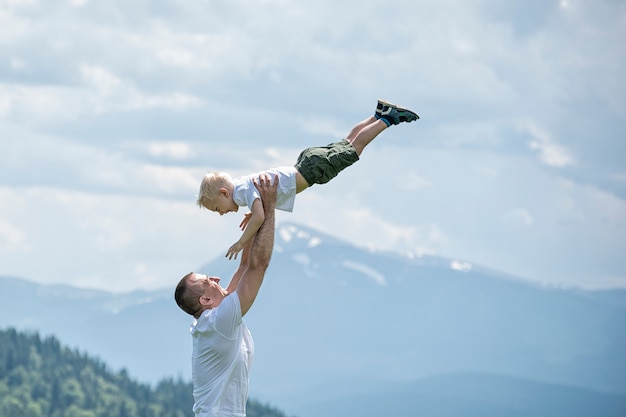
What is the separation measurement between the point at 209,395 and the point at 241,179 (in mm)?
2110

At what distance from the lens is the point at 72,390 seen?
608ft

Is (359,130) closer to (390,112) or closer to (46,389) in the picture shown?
A: (390,112)

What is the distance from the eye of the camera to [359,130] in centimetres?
1382

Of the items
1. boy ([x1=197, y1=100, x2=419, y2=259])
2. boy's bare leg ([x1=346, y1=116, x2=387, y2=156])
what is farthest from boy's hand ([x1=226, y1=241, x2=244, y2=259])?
boy's bare leg ([x1=346, y1=116, x2=387, y2=156])

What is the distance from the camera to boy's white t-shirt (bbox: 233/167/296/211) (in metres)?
12.6

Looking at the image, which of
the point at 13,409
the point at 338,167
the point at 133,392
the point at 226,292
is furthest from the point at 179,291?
the point at 133,392

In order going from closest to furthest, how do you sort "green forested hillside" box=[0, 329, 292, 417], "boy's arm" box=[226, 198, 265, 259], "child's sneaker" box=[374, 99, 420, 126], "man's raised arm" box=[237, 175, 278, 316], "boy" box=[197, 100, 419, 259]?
"man's raised arm" box=[237, 175, 278, 316], "boy's arm" box=[226, 198, 265, 259], "boy" box=[197, 100, 419, 259], "child's sneaker" box=[374, 99, 420, 126], "green forested hillside" box=[0, 329, 292, 417]

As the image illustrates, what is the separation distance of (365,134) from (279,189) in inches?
52.5

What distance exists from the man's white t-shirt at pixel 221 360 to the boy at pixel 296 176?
0.71 metres

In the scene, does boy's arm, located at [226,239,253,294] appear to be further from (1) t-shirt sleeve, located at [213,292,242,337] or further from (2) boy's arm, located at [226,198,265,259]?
(1) t-shirt sleeve, located at [213,292,242,337]

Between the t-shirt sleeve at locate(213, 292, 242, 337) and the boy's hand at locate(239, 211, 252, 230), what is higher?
the boy's hand at locate(239, 211, 252, 230)

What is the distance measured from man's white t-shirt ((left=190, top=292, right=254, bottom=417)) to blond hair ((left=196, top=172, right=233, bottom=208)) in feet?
3.76

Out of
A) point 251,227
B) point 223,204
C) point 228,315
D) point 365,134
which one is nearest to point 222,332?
point 228,315

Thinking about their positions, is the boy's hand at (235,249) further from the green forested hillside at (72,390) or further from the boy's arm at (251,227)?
the green forested hillside at (72,390)
